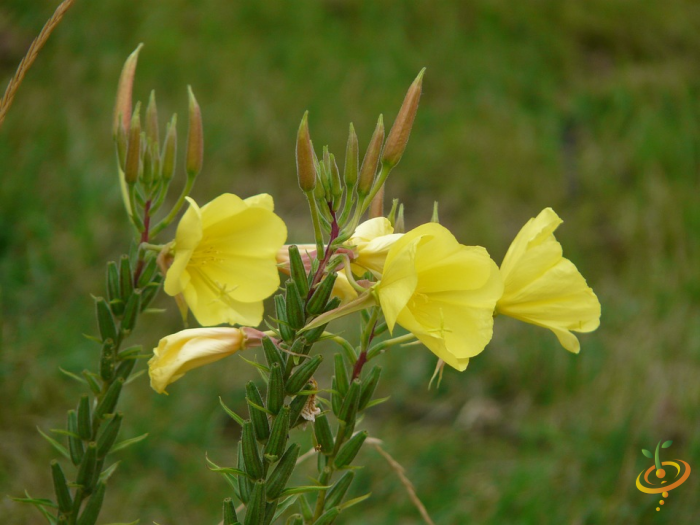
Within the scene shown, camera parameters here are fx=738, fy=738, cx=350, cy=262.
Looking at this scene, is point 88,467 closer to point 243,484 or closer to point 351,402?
point 243,484

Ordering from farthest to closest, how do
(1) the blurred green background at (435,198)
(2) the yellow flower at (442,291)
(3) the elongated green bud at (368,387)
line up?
(1) the blurred green background at (435,198) < (3) the elongated green bud at (368,387) < (2) the yellow flower at (442,291)

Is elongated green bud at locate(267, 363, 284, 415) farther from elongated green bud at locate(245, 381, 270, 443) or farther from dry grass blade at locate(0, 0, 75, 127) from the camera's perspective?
dry grass blade at locate(0, 0, 75, 127)

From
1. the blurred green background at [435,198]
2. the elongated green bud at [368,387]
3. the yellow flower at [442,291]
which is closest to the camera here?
the yellow flower at [442,291]

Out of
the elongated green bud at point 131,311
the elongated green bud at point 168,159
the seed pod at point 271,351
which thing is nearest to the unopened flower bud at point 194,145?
the elongated green bud at point 168,159

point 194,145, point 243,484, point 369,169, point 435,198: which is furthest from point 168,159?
point 435,198

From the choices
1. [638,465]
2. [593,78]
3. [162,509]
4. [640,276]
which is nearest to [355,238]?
[162,509]

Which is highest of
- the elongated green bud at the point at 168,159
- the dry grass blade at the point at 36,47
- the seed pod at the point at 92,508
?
the dry grass blade at the point at 36,47

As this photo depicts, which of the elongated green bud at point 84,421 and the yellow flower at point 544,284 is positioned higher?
the yellow flower at point 544,284

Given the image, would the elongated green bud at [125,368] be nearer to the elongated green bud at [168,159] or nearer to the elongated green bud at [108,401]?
the elongated green bud at [108,401]
